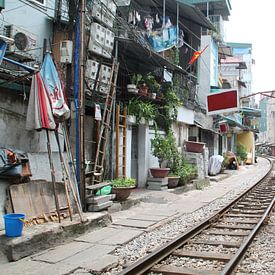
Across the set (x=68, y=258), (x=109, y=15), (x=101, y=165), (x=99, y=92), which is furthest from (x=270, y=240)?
(x=109, y=15)

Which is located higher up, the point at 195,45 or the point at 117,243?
the point at 195,45

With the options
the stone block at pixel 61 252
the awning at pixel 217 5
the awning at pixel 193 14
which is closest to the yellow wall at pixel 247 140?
the awning at pixel 217 5

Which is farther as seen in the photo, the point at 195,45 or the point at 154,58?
the point at 195,45

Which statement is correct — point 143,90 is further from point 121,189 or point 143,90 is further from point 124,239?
point 124,239

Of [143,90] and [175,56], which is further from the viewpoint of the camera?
[175,56]

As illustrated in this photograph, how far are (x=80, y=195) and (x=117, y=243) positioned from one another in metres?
1.82

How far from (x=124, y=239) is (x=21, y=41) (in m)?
5.09

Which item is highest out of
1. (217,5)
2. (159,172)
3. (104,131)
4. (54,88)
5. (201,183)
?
(217,5)

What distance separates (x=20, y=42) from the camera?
9.09 meters

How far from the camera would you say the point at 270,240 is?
24.7 feet

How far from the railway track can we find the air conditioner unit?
541 cm

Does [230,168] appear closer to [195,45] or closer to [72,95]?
[195,45]

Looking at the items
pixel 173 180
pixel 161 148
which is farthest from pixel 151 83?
pixel 173 180

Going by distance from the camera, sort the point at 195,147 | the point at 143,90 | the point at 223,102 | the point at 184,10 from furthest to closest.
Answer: the point at 184,10, the point at 195,147, the point at 223,102, the point at 143,90
